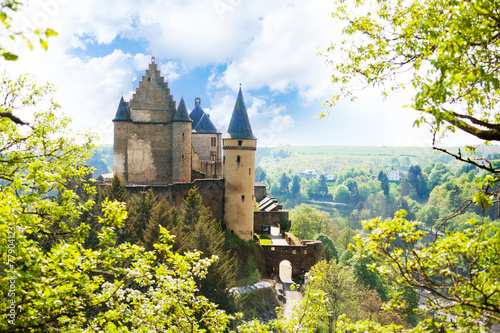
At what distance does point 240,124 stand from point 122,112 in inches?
447

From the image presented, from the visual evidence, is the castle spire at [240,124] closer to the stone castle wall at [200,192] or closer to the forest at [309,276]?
the stone castle wall at [200,192]

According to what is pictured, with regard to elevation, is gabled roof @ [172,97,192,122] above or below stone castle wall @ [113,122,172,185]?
above

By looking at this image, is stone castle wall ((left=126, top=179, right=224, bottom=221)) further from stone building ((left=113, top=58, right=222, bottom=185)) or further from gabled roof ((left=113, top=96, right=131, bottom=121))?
gabled roof ((left=113, top=96, right=131, bottom=121))

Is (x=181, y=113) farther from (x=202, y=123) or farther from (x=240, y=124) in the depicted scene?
(x=202, y=123)

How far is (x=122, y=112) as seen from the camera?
36.7m

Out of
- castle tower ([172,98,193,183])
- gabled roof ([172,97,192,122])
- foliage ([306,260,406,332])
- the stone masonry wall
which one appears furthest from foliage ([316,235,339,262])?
gabled roof ([172,97,192,122])

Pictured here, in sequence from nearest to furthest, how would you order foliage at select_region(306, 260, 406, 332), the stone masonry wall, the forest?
the forest < foliage at select_region(306, 260, 406, 332) < the stone masonry wall

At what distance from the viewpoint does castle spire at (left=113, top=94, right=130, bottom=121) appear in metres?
36.5

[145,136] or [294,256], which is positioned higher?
[145,136]

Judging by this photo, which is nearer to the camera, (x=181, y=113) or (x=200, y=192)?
(x=200, y=192)

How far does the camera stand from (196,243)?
75.8 feet

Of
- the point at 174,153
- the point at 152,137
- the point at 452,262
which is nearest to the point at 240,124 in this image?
the point at 174,153

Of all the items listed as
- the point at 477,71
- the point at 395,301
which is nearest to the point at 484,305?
the point at 395,301

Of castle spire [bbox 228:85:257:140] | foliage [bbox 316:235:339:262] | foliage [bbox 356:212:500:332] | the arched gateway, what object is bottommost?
foliage [bbox 316:235:339:262]
